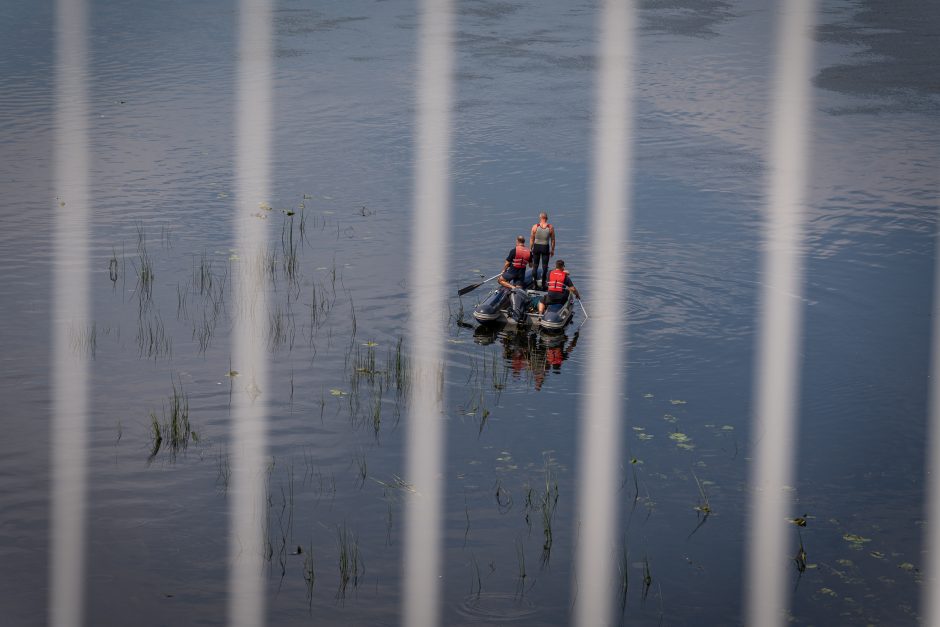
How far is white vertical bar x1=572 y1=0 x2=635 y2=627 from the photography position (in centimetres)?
1767

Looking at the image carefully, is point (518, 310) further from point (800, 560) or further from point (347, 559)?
Result: point (800, 560)

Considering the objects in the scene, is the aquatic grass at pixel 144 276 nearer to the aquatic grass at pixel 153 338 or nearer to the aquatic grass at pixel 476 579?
the aquatic grass at pixel 153 338

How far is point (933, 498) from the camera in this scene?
19781mm

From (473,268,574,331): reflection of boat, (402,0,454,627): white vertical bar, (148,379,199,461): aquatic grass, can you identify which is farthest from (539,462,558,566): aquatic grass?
(473,268,574,331): reflection of boat

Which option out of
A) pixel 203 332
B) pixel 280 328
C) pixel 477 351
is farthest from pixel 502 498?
pixel 203 332

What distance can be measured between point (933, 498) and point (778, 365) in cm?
598

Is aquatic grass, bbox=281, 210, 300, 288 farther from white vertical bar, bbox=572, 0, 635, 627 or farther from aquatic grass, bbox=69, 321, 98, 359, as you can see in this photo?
white vertical bar, bbox=572, 0, 635, 627

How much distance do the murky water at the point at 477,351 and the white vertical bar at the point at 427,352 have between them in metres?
0.27

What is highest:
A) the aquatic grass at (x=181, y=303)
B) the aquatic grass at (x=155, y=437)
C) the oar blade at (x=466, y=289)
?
the oar blade at (x=466, y=289)

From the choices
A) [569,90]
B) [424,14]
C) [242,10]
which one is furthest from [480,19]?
[569,90]

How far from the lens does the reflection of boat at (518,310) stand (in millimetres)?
27234

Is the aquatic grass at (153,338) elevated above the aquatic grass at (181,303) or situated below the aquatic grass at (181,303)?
below

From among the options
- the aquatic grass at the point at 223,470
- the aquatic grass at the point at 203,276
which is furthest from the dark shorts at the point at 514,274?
the aquatic grass at the point at 223,470

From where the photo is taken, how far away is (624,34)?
6975 centimetres
